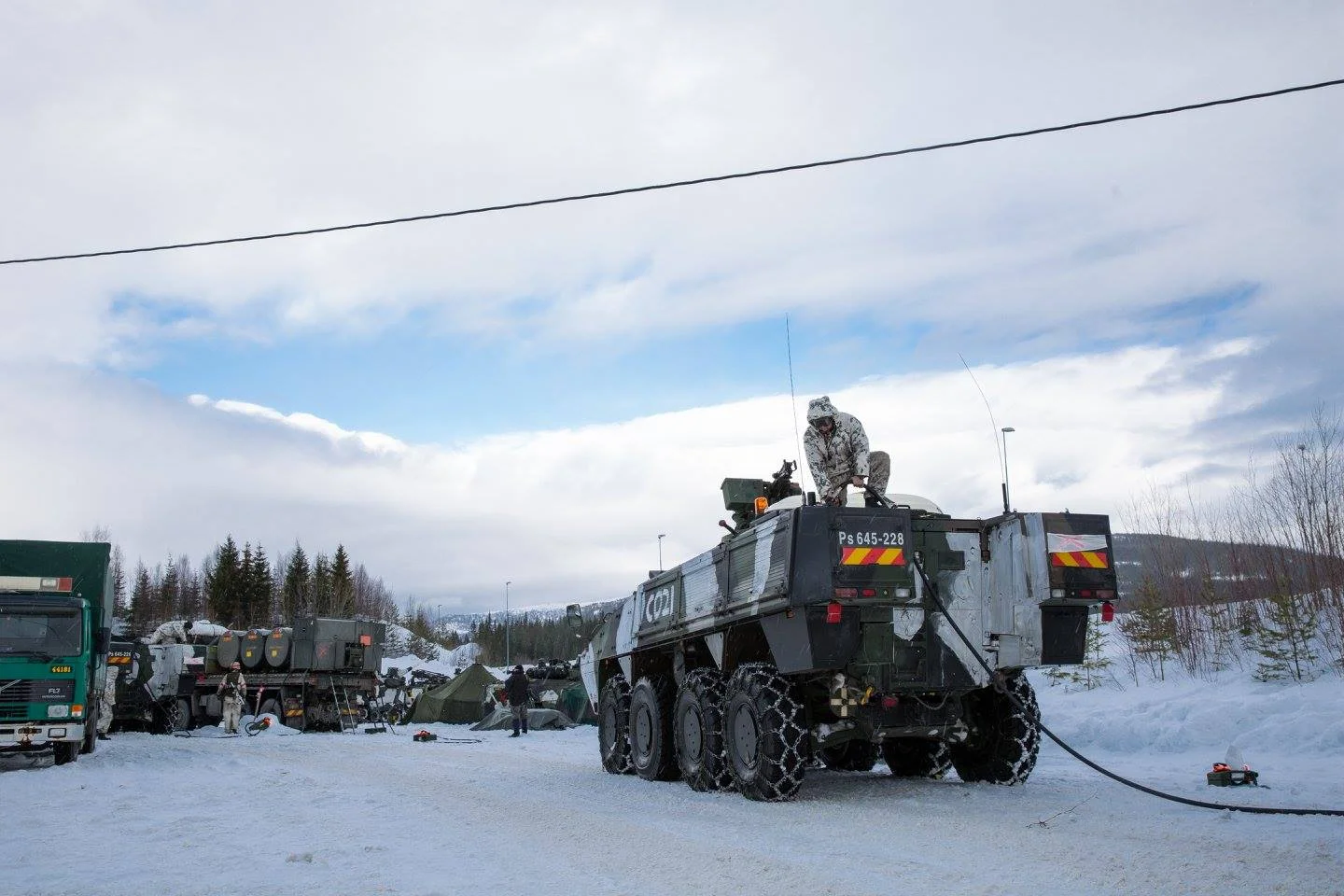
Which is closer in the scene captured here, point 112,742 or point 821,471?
point 821,471

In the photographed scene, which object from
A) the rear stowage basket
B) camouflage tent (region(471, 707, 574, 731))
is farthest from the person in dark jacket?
the rear stowage basket

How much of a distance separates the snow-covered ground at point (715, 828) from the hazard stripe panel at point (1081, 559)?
1922 mm

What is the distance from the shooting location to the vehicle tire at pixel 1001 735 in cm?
1020

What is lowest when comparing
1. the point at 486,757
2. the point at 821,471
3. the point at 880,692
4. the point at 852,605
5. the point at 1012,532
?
the point at 486,757

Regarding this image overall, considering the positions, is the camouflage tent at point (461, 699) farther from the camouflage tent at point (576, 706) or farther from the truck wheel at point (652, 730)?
the truck wheel at point (652, 730)

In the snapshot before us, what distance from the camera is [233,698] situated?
26.9m

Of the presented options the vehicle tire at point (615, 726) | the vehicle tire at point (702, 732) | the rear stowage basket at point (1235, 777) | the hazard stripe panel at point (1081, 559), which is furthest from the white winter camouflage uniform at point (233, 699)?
the rear stowage basket at point (1235, 777)

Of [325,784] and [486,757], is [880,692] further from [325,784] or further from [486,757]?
[486,757]

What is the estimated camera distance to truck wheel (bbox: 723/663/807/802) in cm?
944

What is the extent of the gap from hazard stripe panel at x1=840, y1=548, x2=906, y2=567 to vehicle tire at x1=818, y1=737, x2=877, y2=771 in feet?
13.7

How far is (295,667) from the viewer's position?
30.0 metres

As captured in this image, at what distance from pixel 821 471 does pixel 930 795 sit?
310 cm

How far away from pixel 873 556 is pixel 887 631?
2.57 ft

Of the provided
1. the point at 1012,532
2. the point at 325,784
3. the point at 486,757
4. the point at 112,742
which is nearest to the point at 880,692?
the point at 1012,532
